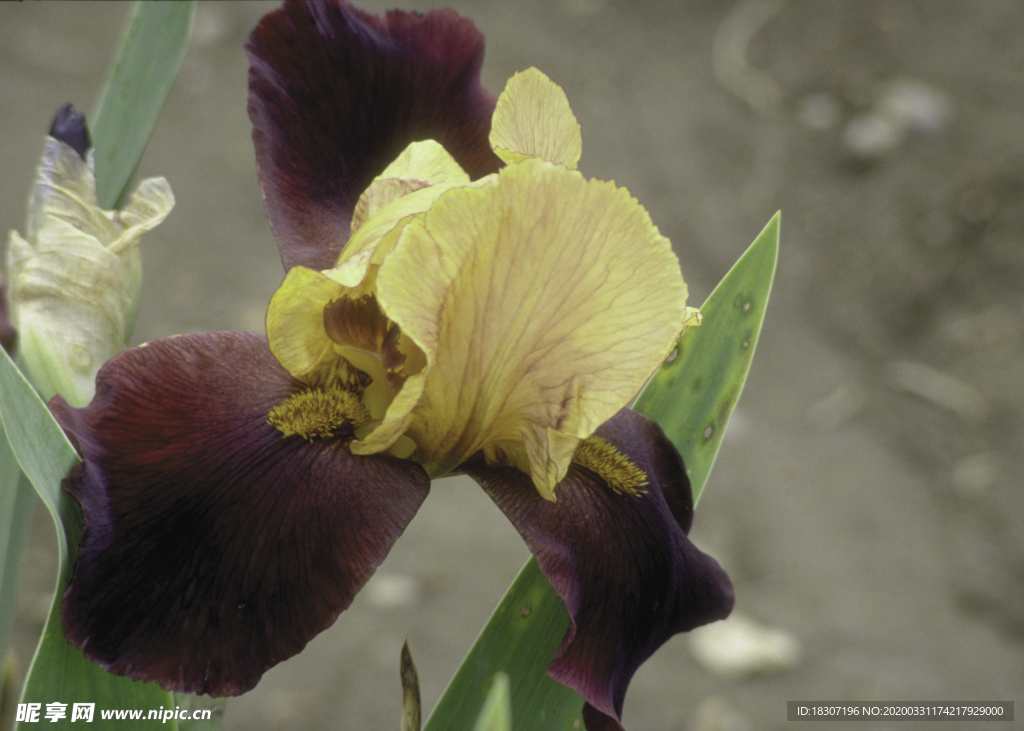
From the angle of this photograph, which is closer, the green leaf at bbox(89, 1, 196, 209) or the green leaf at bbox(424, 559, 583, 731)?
the green leaf at bbox(424, 559, 583, 731)

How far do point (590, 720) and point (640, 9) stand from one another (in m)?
3.12

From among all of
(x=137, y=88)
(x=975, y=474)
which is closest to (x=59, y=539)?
(x=137, y=88)

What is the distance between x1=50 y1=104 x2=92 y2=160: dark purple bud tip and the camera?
24.3 inches

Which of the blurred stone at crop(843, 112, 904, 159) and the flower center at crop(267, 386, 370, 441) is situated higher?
the blurred stone at crop(843, 112, 904, 159)

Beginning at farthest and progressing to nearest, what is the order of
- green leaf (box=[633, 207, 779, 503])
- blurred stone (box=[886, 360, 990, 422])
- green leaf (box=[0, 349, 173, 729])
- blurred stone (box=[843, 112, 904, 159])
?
blurred stone (box=[843, 112, 904, 159]), blurred stone (box=[886, 360, 990, 422]), green leaf (box=[633, 207, 779, 503]), green leaf (box=[0, 349, 173, 729])

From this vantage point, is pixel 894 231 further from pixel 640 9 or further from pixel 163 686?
pixel 163 686

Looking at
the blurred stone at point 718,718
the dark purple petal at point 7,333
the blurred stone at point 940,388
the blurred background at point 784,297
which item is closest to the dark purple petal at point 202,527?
the dark purple petal at point 7,333

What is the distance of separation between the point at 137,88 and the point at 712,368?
53cm

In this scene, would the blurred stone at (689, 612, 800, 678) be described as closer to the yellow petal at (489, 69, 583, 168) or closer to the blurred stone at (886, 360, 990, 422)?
the blurred stone at (886, 360, 990, 422)

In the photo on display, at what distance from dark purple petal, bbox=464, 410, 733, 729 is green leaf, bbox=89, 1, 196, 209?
0.40 meters

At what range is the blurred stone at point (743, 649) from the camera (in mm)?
1744

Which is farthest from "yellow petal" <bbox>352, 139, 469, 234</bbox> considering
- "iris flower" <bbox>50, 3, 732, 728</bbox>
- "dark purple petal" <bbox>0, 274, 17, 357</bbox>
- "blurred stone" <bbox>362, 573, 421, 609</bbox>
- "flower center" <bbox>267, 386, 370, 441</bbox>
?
"blurred stone" <bbox>362, 573, 421, 609</bbox>

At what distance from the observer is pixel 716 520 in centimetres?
202

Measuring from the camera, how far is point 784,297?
2.53 meters
